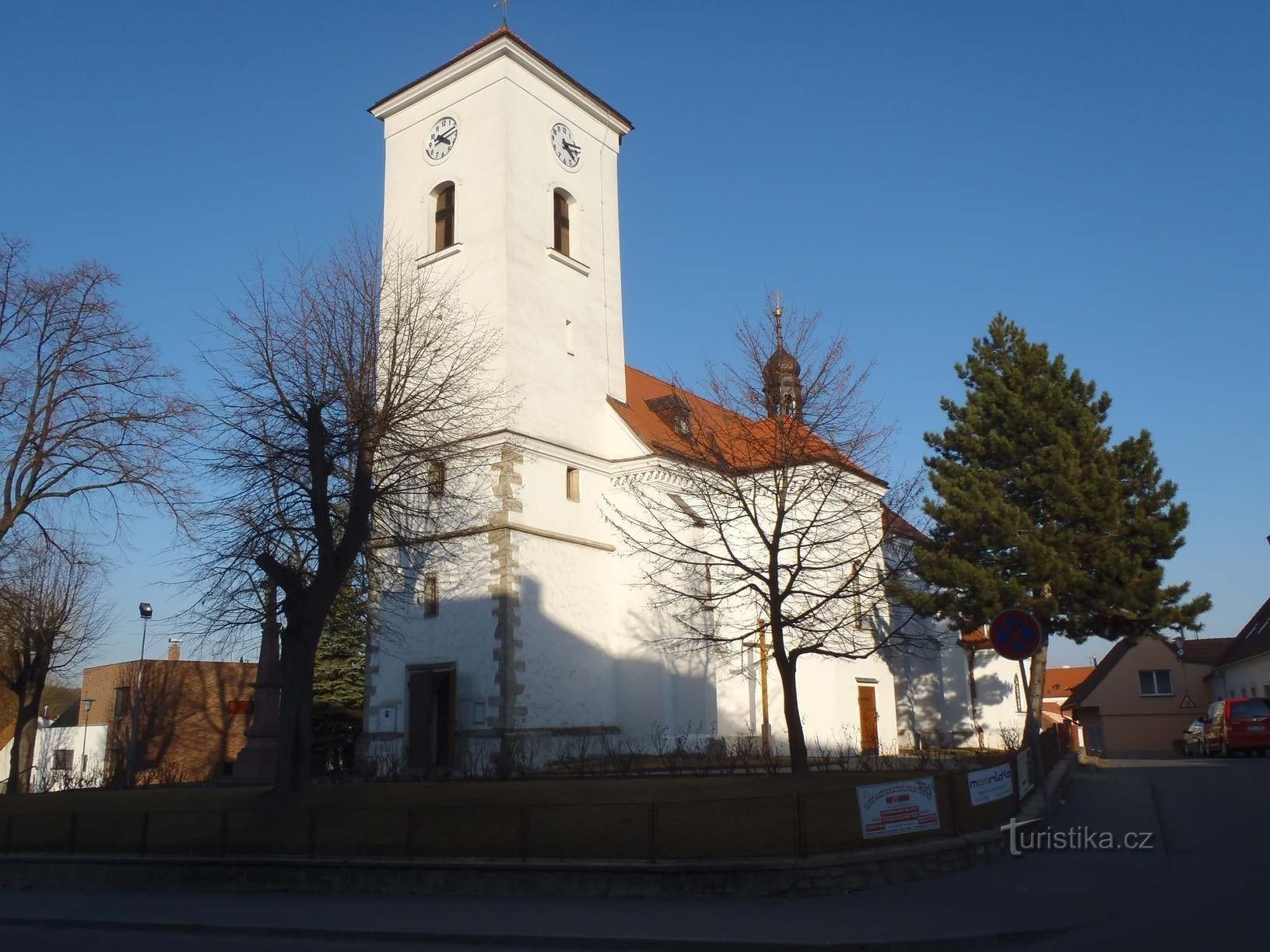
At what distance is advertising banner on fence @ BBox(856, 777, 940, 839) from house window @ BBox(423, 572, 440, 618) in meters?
17.1

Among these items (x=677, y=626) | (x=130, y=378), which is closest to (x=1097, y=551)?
(x=677, y=626)

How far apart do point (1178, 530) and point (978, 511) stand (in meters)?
5.27

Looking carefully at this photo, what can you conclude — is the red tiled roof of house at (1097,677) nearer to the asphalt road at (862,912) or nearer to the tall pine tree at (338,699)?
the tall pine tree at (338,699)

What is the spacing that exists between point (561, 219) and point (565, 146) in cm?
240

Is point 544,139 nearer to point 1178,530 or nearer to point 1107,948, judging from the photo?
point 1178,530

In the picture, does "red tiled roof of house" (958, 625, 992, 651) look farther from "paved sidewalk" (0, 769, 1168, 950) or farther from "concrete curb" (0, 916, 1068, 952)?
"concrete curb" (0, 916, 1068, 952)

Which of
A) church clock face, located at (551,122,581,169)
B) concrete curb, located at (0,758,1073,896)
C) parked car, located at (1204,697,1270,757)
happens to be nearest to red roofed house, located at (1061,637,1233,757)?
parked car, located at (1204,697,1270,757)

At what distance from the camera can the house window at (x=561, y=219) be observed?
3086 cm

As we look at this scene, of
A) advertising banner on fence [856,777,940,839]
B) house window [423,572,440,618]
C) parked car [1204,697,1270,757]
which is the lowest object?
advertising banner on fence [856,777,940,839]

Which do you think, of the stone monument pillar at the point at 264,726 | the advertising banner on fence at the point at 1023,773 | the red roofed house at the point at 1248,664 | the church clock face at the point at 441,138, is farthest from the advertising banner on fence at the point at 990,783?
the red roofed house at the point at 1248,664

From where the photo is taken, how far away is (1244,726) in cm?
2962

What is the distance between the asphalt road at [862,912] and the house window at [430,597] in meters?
12.7

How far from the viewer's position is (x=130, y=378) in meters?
21.8

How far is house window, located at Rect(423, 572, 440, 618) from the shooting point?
2652 cm
